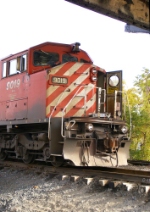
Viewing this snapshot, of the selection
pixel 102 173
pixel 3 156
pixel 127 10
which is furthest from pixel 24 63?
pixel 127 10

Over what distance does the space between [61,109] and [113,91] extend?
1.77 m

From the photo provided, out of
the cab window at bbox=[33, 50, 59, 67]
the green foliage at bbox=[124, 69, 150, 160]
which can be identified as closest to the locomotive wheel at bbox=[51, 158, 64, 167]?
the cab window at bbox=[33, 50, 59, 67]

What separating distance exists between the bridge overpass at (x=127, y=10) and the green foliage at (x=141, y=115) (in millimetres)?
12731

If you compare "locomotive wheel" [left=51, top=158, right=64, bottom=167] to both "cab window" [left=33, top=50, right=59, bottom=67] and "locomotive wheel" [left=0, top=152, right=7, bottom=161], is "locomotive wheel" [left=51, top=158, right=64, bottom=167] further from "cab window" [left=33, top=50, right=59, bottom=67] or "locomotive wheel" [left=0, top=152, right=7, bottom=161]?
"cab window" [left=33, top=50, right=59, bottom=67]

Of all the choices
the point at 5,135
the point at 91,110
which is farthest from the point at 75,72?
the point at 5,135

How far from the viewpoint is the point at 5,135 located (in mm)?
9477

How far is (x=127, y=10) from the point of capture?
332 centimetres

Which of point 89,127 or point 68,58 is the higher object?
point 68,58

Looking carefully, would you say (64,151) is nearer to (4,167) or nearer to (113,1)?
(4,167)

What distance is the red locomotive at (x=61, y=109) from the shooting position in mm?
7223

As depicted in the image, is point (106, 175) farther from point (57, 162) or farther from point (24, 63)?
point (24, 63)

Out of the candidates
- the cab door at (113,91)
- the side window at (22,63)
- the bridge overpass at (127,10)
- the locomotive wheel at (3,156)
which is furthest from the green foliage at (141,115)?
the bridge overpass at (127,10)

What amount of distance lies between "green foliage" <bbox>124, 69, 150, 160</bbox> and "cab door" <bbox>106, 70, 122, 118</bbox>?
7.35 m

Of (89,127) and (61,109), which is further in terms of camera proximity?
(61,109)
